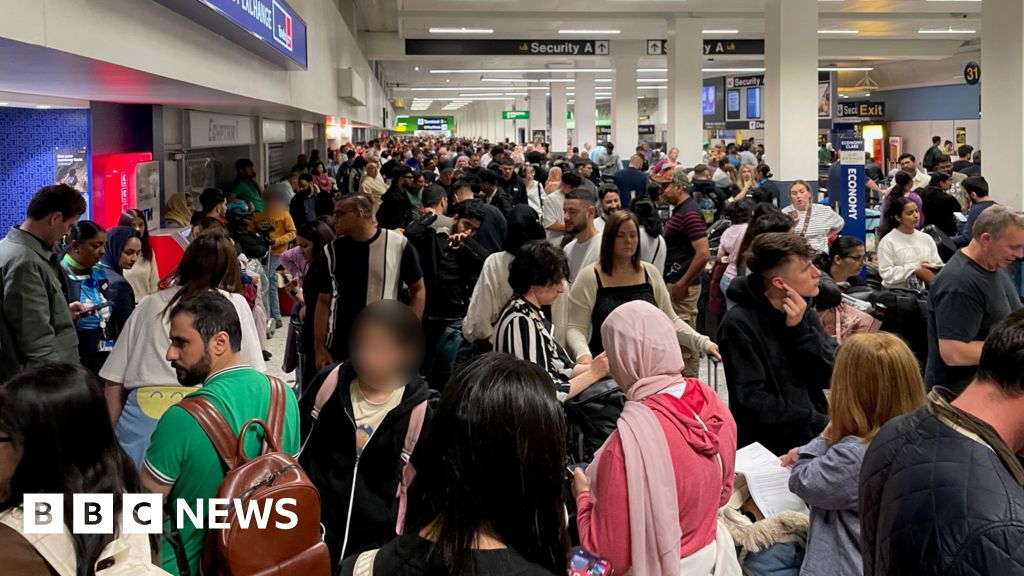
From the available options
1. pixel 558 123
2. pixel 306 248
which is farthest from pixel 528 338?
pixel 558 123

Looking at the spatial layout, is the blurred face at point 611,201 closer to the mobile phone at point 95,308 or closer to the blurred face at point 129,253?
the blurred face at point 129,253

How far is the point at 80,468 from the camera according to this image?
212cm

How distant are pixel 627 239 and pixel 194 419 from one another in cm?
282

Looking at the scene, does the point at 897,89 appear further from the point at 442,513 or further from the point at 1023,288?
the point at 442,513

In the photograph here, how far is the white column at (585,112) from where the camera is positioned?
31016 mm

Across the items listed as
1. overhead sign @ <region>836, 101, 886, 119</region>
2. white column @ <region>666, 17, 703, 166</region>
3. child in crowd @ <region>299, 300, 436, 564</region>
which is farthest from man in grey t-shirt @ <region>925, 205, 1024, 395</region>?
overhead sign @ <region>836, 101, 886, 119</region>

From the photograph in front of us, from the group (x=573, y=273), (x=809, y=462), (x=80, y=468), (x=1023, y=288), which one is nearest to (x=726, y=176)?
(x=1023, y=288)

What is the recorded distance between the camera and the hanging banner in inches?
313

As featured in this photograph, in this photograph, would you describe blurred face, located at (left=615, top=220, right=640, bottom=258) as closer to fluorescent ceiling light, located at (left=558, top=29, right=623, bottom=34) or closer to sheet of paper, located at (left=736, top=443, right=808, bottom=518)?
sheet of paper, located at (left=736, top=443, right=808, bottom=518)

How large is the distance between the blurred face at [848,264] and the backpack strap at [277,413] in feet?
14.2

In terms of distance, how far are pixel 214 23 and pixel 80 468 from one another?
4.98m

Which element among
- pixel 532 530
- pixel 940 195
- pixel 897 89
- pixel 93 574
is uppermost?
pixel 897 89

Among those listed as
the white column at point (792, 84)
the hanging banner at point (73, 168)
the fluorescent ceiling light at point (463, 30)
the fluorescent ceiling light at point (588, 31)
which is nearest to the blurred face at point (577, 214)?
the hanging banner at point (73, 168)

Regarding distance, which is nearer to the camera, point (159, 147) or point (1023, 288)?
point (1023, 288)
